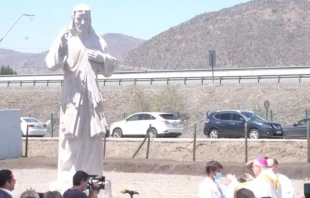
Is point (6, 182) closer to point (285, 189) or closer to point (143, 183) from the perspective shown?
point (285, 189)

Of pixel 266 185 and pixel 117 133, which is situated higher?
pixel 266 185

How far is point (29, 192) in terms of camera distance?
10.6m

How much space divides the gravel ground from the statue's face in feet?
19.1

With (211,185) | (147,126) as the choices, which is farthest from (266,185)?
(147,126)

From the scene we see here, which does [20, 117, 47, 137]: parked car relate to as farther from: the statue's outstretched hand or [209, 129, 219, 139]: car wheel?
the statue's outstretched hand

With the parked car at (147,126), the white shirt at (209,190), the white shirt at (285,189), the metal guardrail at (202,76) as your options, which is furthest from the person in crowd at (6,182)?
the metal guardrail at (202,76)

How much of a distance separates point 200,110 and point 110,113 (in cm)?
606

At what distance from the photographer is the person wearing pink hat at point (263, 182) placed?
12.3 meters

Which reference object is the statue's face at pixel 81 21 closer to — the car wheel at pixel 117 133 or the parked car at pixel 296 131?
the parked car at pixel 296 131

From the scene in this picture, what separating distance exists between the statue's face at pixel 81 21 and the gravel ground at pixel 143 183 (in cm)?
583

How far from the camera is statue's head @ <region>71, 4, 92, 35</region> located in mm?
17562

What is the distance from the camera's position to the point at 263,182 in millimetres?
12328

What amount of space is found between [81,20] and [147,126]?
27.1m

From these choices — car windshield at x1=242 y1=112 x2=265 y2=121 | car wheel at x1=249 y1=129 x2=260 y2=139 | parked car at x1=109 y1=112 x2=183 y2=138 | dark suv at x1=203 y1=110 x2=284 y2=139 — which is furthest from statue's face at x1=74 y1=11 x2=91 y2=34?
parked car at x1=109 y1=112 x2=183 y2=138
